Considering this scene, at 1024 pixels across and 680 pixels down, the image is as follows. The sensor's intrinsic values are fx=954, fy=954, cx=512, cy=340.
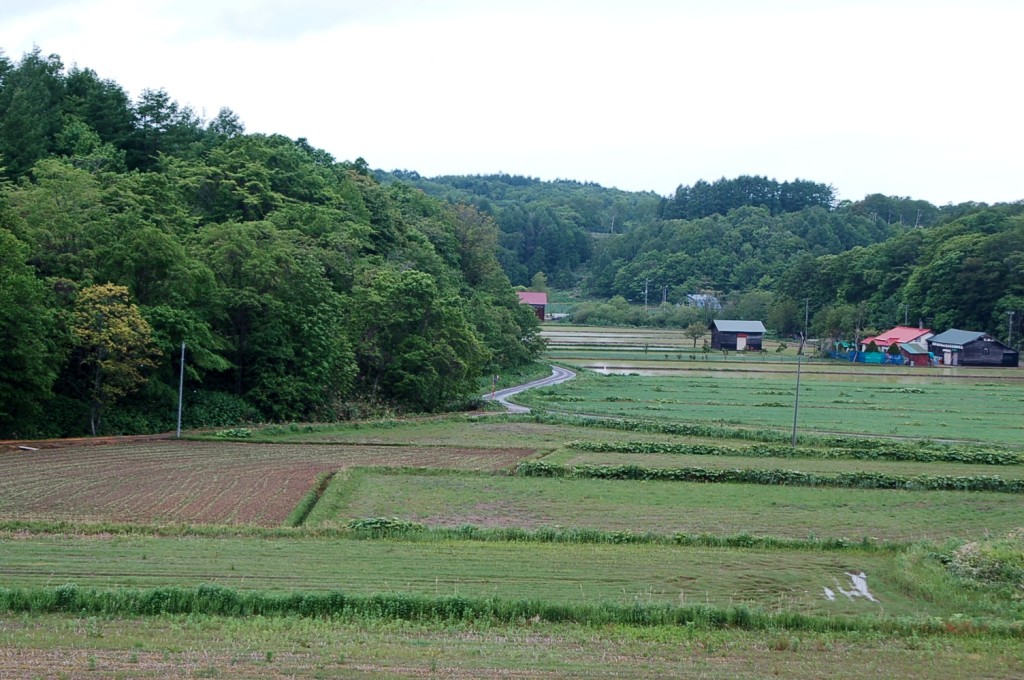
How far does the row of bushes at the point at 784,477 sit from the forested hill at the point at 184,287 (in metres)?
15.2

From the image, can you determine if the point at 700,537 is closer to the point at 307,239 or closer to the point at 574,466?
the point at 574,466

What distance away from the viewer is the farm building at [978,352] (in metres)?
76.1

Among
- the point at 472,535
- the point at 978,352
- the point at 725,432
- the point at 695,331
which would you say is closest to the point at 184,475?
the point at 472,535

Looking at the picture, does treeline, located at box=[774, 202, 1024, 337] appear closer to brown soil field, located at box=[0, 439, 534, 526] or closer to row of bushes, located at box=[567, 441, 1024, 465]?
row of bushes, located at box=[567, 441, 1024, 465]

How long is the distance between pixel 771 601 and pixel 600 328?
91777 mm

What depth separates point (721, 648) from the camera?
48.0 ft

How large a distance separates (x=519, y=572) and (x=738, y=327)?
7218cm

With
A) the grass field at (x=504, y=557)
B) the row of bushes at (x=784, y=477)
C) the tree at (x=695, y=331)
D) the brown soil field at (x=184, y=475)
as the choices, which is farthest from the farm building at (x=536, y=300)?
the row of bushes at (x=784, y=477)

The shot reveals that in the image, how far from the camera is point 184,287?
37.7 metres

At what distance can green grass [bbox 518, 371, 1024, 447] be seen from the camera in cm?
4241

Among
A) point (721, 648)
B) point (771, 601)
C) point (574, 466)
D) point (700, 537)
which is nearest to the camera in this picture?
point (721, 648)

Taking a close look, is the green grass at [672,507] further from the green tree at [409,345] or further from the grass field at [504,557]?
the green tree at [409,345]

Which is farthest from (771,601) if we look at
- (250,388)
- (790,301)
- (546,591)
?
(790,301)

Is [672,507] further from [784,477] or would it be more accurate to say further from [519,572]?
[519,572]
